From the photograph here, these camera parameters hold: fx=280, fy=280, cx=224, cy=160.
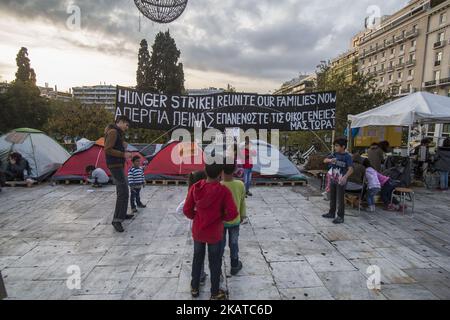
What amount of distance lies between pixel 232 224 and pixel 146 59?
33947mm

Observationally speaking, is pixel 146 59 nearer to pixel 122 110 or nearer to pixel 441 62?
pixel 122 110

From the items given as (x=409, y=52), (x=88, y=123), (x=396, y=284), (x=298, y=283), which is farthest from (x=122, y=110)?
(x=409, y=52)

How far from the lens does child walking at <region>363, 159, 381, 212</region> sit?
6426mm

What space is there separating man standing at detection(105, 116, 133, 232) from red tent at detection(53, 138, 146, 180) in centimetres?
447

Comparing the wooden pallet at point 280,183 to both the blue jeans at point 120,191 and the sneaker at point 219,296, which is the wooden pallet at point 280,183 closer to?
the blue jeans at point 120,191

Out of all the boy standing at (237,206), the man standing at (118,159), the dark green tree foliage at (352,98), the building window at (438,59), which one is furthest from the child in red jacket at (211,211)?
the building window at (438,59)

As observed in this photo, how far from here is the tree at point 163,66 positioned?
32.9 metres

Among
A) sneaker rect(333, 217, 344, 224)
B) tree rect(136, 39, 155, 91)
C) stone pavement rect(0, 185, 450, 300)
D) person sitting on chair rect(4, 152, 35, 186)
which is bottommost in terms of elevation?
stone pavement rect(0, 185, 450, 300)

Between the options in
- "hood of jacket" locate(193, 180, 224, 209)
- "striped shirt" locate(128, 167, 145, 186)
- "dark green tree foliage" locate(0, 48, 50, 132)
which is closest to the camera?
"hood of jacket" locate(193, 180, 224, 209)

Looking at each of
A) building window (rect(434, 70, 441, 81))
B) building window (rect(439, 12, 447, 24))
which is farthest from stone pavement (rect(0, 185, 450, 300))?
building window (rect(439, 12, 447, 24))

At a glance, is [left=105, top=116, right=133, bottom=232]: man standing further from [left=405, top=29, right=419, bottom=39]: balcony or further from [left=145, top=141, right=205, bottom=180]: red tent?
[left=405, top=29, right=419, bottom=39]: balcony

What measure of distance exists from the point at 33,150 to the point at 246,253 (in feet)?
29.3

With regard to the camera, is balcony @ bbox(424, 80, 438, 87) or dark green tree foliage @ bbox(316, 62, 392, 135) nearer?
dark green tree foliage @ bbox(316, 62, 392, 135)

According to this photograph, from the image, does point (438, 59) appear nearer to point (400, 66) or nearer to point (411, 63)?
point (411, 63)
